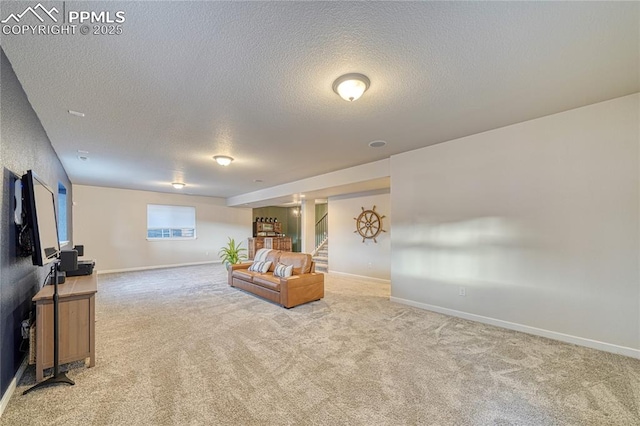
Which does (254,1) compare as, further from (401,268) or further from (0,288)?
(401,268)

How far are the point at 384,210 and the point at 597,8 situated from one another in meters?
4.88

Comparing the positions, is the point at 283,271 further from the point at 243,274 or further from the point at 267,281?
the point at 243,274

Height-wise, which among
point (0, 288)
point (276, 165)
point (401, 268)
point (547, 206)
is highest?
point (276, 165)

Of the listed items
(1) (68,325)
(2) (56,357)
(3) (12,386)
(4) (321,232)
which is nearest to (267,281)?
(1) (68,325)

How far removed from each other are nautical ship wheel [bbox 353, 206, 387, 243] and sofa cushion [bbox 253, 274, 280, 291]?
2817 mm

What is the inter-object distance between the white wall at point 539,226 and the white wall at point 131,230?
791cm

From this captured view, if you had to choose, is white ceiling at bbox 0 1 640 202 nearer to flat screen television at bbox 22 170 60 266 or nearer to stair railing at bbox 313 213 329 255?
flat screen television at bbox 22 170 60 266

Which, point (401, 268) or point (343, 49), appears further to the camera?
point (401, 268)

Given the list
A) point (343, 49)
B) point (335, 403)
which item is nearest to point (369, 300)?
point (335, 403)

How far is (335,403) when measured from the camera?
1.95m

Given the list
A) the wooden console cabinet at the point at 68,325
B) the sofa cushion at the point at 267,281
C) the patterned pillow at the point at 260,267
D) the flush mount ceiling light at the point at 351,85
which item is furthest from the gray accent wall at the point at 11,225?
the patterned pillow at the point at 260,267

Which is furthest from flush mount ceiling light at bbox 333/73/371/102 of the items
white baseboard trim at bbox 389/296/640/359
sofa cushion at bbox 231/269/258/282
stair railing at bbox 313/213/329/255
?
stair railing at bbox 313/213/329/255

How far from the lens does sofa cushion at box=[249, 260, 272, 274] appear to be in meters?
5.37

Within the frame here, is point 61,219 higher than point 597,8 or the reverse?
the reverse
